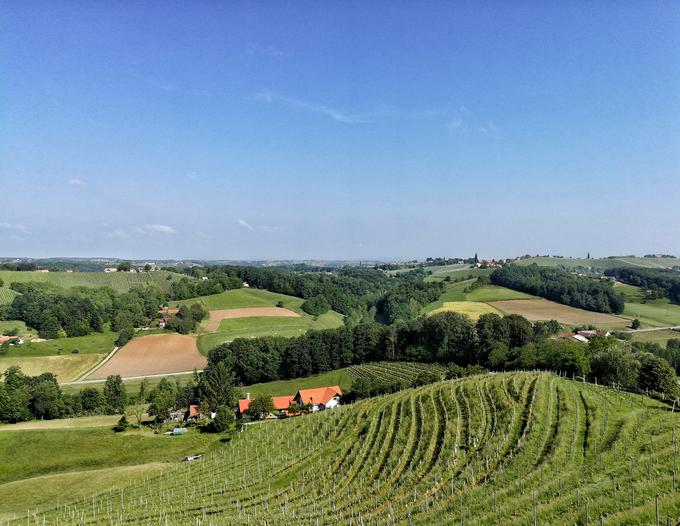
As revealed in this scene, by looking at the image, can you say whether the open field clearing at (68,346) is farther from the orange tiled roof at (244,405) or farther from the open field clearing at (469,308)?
the open field clearing at (469,308)

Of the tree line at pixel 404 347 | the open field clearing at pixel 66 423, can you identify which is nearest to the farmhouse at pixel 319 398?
the tree line at pixel 404 347

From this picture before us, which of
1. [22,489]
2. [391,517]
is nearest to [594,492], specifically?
[391,517]

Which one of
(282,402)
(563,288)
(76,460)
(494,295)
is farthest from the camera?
(494,295)

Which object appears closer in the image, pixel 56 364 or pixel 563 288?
pixel 56 364

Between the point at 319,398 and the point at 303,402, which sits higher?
the point at 319,398

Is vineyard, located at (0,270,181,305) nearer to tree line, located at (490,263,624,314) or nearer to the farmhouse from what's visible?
the farmhouse

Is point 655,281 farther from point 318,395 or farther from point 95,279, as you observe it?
point 95,279

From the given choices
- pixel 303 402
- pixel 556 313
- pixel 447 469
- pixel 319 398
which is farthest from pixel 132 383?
pixel 556 313
